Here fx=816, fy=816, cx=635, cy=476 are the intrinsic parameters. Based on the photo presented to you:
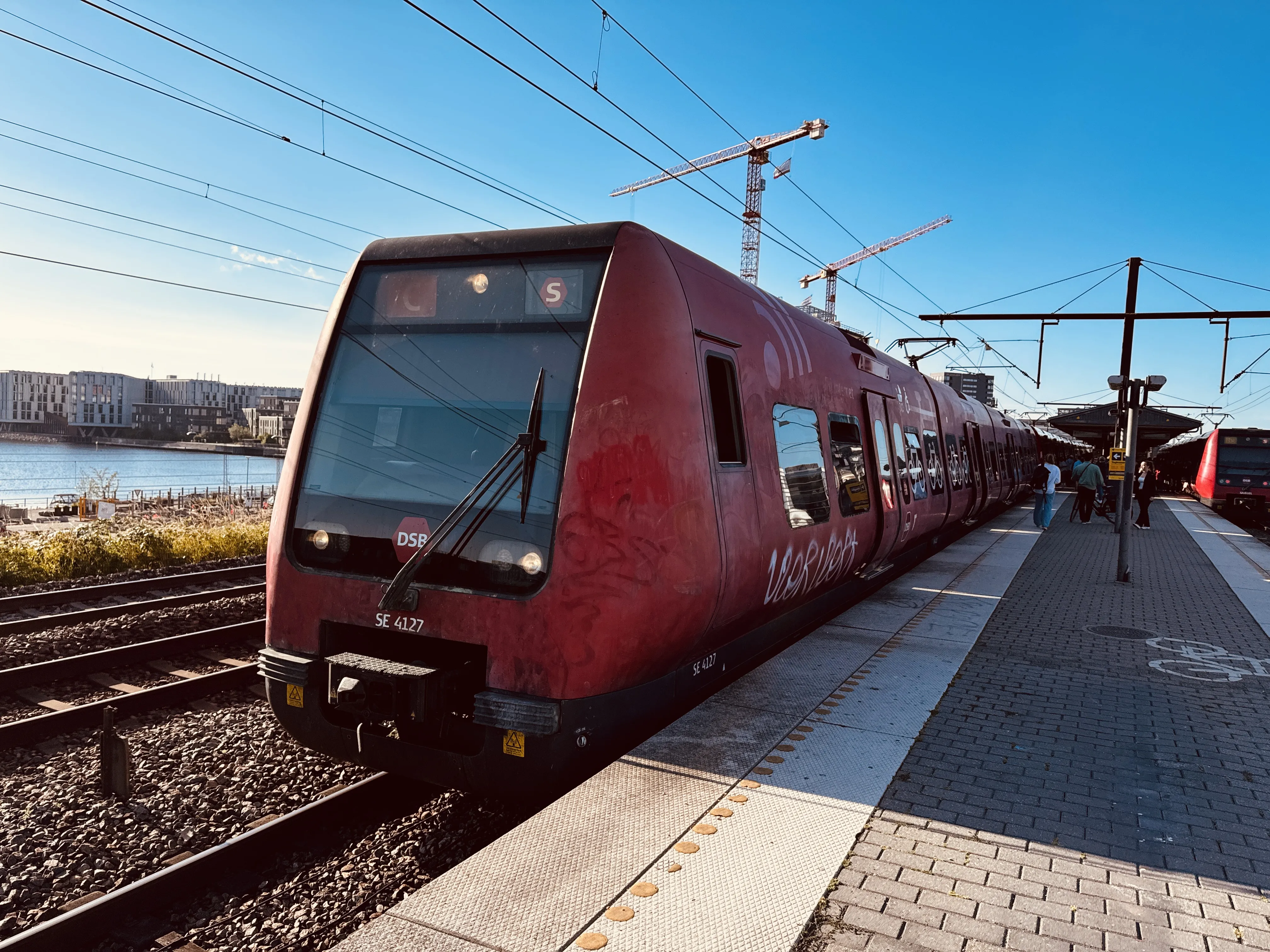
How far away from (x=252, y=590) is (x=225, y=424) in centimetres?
5401

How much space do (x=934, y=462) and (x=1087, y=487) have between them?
11644mm

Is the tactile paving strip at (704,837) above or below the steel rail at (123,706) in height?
above

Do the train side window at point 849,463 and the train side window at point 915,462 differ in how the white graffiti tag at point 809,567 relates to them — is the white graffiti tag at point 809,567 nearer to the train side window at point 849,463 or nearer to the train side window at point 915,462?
the train side window at point 849,463

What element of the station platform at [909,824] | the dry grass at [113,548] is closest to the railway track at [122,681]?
the station platform at [909,824]

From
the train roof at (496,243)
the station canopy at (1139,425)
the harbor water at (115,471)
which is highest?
the station canopy at (1139,425)

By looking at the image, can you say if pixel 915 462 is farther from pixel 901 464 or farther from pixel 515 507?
pixel 515 507

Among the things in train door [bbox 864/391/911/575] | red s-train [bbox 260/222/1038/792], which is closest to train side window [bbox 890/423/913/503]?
train door [bbox 864/391/911/575]

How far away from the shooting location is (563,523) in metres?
3.91

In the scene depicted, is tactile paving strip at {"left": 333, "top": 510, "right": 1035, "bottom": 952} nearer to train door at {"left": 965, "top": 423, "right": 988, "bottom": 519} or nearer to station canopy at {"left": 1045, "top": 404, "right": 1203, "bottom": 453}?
train door at {"left": 965, "top": 423, "right": 988, "bottom": 519}

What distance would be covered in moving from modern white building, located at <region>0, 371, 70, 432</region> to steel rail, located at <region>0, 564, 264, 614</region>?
1917 inches

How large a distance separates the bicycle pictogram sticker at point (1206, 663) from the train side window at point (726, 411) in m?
4.47

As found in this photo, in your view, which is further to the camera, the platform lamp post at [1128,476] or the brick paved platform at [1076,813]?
the platform lamp post at [1128,476]

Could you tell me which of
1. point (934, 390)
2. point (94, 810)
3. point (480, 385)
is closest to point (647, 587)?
point (480, 385)

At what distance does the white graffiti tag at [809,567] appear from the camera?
572 centimetres
